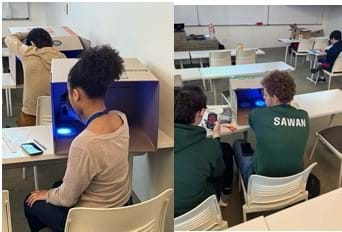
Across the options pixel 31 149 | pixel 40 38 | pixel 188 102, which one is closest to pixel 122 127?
pixel 188 102

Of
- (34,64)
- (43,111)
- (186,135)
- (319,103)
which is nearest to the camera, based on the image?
(186,135)

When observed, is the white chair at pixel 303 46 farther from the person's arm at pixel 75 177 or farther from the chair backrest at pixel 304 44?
the person's arm at pixel 75 177

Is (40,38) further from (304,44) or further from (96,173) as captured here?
(304,44)

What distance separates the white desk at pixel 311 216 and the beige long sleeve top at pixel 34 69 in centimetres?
155

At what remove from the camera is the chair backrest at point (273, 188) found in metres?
1.61

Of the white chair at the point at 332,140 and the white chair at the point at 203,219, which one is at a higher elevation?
the white chair at the point at 332,140

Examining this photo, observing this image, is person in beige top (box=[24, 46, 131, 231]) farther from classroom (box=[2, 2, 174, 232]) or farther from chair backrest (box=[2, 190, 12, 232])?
chair backrest (box=[2, 190, 12, 232])

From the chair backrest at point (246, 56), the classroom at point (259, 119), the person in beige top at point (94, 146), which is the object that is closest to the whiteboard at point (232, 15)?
the classroom at point (259, 119)

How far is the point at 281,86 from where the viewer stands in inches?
62.8

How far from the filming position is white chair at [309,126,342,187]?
1.76m

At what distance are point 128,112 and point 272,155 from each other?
651 millimetres

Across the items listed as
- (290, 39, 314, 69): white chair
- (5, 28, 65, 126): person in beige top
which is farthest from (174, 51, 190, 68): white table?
(5, 28, 65, 126): person in beige top

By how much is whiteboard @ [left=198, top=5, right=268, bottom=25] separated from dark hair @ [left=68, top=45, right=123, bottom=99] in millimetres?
351

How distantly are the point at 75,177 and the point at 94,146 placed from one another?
0.12m
